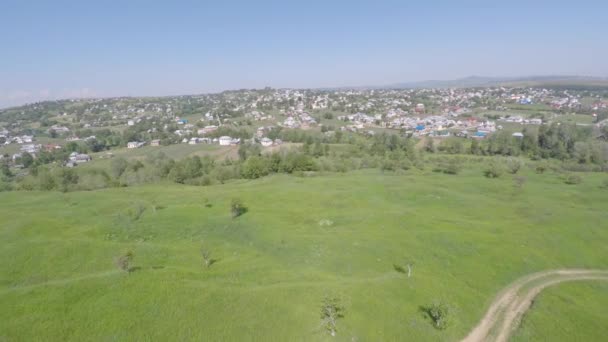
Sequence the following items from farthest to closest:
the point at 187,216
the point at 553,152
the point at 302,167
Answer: the point at 553,152 < the point at 302,167 < the point at 187,216

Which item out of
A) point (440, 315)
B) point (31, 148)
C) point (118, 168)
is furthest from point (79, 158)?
point (440, 315)

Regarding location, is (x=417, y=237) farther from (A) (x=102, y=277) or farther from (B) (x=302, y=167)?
(B) (x=302, y=167)

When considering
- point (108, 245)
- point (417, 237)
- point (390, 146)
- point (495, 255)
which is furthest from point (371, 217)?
point (390, 146)

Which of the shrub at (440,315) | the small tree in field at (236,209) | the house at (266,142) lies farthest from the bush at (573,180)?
the house at (266,142)

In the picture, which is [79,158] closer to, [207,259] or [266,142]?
[266,142]

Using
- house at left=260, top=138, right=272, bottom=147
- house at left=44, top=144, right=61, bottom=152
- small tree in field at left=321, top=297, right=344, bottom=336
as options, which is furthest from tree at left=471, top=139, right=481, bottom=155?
house at left=44, top=144, right=61, bottom=152

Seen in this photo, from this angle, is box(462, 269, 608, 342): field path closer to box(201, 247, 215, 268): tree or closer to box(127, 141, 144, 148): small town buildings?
box(201, 247, 215, 268): tree

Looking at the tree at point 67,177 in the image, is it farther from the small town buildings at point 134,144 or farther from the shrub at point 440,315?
the shrub at point 440,315
